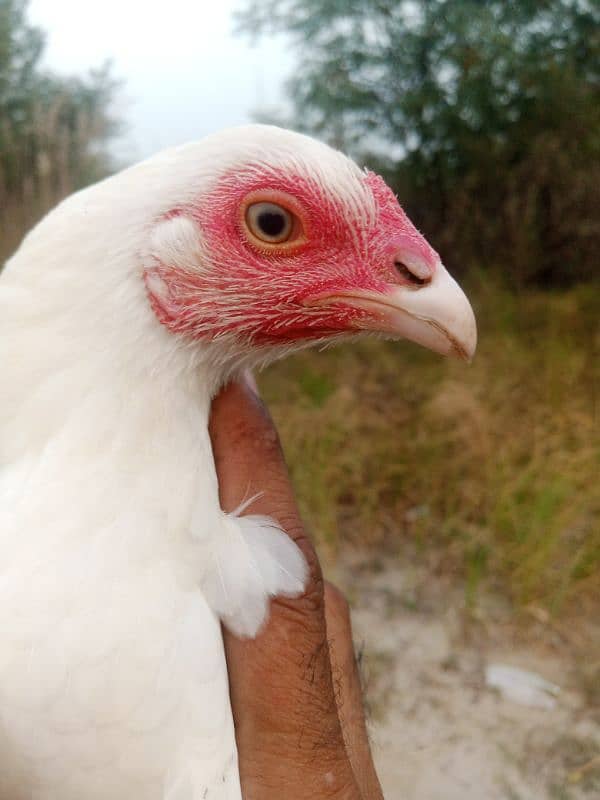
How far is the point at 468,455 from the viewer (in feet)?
10.3

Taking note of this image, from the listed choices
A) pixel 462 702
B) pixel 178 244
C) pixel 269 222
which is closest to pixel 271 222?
pixel 269 222

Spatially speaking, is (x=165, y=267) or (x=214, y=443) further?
(x=214, y=443)

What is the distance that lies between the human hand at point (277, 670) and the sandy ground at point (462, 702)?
39.4 inches

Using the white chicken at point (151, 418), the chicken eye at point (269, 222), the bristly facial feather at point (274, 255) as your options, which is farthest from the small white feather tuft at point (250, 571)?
the chicken eye at point (269, 222)

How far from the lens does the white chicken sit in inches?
35.8

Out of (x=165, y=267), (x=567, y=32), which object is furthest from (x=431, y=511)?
(x=567, y=32)

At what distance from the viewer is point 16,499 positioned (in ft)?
3.21

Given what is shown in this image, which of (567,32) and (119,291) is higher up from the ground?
(567,32)

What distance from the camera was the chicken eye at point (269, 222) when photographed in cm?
100

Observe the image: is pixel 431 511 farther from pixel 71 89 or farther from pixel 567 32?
pixel 567 32

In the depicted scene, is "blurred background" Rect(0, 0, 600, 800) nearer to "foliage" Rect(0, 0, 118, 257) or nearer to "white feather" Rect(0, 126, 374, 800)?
"foliage" Rect(0, 0, 118, 257)

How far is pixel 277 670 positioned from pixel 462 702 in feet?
4.87

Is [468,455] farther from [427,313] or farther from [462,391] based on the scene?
[427,313]

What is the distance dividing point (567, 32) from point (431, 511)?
2956mm
